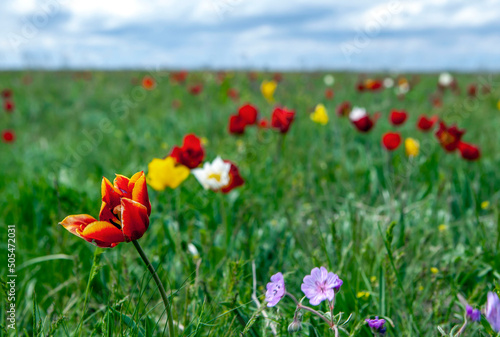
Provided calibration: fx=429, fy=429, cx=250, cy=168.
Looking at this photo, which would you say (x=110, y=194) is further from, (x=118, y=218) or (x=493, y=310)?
(x=493, y=310)

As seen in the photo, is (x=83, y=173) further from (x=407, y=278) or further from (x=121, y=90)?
(x=121, y=90)

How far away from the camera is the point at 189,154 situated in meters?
1.75

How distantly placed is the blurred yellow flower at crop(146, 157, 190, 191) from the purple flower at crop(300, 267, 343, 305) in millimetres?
932

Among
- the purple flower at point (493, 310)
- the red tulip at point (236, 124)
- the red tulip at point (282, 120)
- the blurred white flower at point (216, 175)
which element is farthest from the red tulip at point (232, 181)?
the purple flower at point (493, 310)

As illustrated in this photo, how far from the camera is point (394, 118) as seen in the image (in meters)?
3.01

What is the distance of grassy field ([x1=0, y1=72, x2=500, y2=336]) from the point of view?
1.21m

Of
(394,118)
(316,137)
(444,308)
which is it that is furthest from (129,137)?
(444,308)

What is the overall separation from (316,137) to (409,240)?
235 cm

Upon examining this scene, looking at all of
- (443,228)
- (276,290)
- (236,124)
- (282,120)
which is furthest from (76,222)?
(236,124)

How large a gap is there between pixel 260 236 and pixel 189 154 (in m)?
0.45

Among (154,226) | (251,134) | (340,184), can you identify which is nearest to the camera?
(154,226)

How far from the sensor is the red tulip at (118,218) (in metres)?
0.83

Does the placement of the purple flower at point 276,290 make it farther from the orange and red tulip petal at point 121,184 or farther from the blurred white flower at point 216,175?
the blurred white flower at point 216,175

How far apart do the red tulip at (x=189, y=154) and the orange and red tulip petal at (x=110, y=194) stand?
85cm
